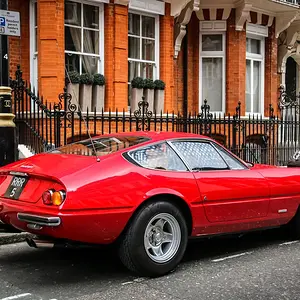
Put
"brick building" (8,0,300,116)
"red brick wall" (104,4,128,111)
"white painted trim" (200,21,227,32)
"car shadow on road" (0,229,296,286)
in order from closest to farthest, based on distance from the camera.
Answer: "car shadow on road" (0,229,296,286) → "brick building" (8,0,300,116) → "red brick wall" (104,4,128,111) → "white painted trim" (200,21,227,32)

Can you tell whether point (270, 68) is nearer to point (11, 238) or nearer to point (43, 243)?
point (11, 238)

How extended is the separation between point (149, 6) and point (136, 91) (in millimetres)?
2249

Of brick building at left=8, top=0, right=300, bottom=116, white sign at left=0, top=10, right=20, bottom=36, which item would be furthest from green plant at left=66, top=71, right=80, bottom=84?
white sign at left=0, top=10, right=20, bottom=36

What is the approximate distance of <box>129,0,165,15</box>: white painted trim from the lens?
40.7ft

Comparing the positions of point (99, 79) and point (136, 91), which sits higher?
point (99, 79)

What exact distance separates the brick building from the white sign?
3297 millimetres

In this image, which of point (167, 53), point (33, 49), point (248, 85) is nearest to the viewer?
point (33, 49)

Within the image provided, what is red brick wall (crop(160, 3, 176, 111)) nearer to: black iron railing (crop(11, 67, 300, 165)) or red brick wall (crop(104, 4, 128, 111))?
black iron railing (crop(11, 67, 300, 165))

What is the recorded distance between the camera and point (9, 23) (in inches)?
297

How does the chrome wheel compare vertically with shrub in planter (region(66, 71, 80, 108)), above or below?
below

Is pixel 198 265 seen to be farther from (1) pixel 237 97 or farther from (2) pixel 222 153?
(1) pixel 237 97

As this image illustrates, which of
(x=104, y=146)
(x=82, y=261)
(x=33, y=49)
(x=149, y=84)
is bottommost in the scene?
(x=82, y=261)

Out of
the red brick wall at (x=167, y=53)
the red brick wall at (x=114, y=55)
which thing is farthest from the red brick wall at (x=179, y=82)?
the red brick wall at (x=114, y=55)

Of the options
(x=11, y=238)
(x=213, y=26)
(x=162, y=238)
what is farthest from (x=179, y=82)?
(x=162, y=238)
